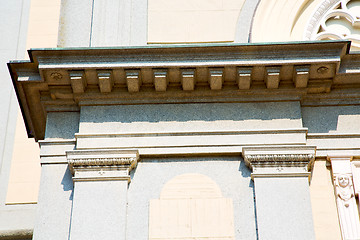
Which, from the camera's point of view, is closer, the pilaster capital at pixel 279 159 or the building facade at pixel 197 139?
the building facade at pixel 197 139

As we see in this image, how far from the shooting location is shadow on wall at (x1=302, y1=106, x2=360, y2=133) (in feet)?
47.2

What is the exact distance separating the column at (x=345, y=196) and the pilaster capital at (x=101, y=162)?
144 inches

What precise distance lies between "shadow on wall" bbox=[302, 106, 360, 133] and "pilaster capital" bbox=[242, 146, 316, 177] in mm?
769

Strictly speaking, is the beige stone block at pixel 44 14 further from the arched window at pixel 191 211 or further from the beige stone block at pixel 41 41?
the arched window at pixel 191 211

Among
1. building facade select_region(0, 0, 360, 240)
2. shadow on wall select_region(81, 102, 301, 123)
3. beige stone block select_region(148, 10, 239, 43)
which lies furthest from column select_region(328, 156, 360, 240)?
beige stone block select_region(148, 10, 239, 43)

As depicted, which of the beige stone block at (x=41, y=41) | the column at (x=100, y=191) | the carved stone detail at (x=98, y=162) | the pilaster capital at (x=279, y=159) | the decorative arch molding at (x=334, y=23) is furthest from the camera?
the beige stone block at (x=41, y=41)

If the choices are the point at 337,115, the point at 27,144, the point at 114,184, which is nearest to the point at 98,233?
the point at 114,184

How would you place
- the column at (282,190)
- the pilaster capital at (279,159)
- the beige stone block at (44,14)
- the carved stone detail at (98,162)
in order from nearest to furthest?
the column at (282,190), the pilaster capital at (279,159), the carved stone detail at (98,162), the beige stone block at (44,14)

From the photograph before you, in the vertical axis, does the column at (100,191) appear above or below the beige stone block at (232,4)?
below

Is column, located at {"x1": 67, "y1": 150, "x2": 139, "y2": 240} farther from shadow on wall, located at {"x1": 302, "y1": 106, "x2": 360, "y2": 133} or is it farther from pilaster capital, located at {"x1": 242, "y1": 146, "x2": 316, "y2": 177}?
shadow on wall, located at {"x1": 302, "y1": 106, "x2": 360, "y2": 133}

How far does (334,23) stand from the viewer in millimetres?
16422

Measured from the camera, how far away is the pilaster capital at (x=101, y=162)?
45.3 feet

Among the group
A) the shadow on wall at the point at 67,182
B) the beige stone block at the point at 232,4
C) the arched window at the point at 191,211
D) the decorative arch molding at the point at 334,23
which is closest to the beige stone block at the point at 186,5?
the beige stone block at the point at 232,4

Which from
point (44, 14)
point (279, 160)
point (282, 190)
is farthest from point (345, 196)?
point (44, 14)
